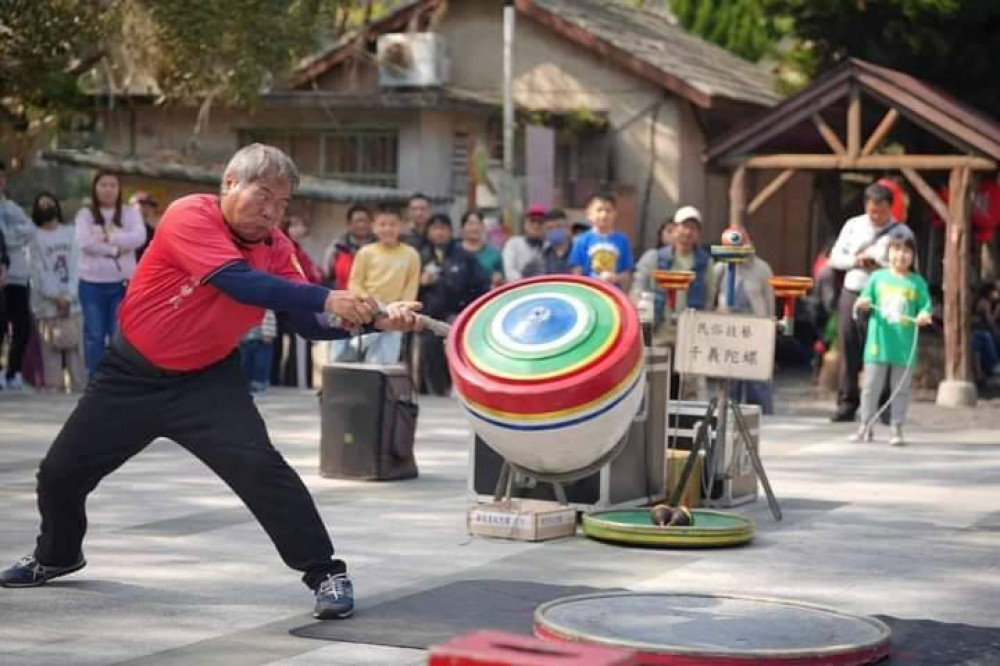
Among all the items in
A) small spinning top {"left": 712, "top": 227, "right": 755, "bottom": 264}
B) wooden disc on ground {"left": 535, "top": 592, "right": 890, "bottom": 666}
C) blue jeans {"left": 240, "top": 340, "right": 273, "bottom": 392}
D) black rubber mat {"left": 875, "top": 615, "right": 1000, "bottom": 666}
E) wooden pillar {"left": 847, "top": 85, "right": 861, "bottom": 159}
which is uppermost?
wooden pillar {"left": 847, "top": 85, "right": 861, "bottom": 159}

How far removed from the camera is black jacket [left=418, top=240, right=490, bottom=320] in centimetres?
1881

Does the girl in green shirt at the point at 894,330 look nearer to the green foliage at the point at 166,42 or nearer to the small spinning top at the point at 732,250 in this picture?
the small spinning top at the point at 732,250

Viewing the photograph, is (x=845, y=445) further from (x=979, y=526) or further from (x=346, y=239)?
(x=346, y=239)

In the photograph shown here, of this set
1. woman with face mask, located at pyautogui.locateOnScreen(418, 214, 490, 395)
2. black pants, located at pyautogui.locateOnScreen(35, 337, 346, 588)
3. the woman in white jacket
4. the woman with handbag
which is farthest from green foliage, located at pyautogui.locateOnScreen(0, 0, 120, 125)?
black pants, located at pyautogui.locateOnScreen(35, 337, 346, 588)

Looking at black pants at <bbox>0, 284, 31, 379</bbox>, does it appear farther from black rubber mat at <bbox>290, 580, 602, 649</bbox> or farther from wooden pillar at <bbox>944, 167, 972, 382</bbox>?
black rubber mat at <bbox>290, 580, 602, 649</bbox>

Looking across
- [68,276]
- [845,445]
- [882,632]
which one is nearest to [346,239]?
[68,276]

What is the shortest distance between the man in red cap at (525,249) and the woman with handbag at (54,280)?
4156mm

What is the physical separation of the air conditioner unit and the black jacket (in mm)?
9814

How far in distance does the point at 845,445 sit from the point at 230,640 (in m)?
8.53

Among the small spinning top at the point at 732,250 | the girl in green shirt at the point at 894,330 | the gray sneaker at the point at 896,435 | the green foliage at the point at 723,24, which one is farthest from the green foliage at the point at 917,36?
the green foliage at the point at 723,24

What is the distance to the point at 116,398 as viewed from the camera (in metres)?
8.07

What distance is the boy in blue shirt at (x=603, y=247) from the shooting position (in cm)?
1703

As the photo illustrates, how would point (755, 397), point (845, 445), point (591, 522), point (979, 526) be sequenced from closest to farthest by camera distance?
point (591, 522)
point (979, 526)
point (845, 445)
point (755, 397)

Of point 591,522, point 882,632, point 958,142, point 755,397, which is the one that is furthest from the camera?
point 958,142
